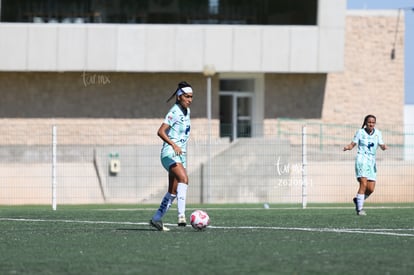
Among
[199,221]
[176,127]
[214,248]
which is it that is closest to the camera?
[214,248]

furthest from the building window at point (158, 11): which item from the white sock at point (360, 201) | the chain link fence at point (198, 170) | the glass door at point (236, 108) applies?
the white sock at point (360, 201)

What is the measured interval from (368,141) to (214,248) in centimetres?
1018

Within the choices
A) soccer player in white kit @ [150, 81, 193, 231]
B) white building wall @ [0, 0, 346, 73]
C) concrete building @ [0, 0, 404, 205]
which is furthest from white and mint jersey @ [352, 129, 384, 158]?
white building wall @ [0, 0, 346, 73]

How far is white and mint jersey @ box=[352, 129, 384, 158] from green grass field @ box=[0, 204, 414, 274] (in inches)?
156

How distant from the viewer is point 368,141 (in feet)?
72.2

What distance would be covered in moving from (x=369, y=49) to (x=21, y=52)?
45.7 feet

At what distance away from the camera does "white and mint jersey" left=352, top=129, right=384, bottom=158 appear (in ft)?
72.1

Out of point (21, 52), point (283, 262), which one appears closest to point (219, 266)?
point (283, 262)

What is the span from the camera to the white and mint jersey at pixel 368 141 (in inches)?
865

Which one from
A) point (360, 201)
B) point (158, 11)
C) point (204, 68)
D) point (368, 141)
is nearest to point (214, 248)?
point (360, 201)

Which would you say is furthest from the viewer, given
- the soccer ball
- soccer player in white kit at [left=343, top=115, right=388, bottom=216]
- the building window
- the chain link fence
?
the building window

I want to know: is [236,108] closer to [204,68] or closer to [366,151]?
[204,68]

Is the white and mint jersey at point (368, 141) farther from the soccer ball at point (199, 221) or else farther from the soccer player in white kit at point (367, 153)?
the soccer ball at point (199, 221)

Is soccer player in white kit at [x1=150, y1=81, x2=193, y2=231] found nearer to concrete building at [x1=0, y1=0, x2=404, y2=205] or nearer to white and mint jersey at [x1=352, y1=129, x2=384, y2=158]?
white and mint jersey at [x1=352, y1=129, x2=384, y2=158]
